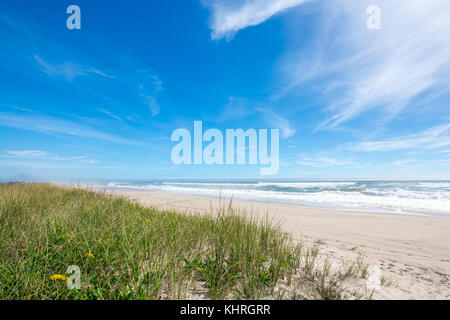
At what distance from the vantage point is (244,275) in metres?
2.21

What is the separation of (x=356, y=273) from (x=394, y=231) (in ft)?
17.1

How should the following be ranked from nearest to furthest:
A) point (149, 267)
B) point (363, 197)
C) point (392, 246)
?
point (149, 267)
point (392, 246)
point (363, 197)

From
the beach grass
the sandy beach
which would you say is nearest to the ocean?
the beach grass

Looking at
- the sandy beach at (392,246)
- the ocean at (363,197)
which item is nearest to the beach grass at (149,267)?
the sandy beach at (392,246)

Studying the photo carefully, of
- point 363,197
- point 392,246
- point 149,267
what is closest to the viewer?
point 149,267

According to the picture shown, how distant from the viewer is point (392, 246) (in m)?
4.87

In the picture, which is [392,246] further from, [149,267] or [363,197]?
[363,197]

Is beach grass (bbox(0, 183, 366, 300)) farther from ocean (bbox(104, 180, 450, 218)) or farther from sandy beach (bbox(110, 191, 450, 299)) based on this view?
ocean (bbox(104, 180, 450, 218))

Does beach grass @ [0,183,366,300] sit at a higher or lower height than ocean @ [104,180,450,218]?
higher

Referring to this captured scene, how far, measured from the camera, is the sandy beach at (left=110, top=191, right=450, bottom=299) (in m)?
2.64

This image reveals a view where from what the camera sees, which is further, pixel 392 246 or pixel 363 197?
pixel 363 197

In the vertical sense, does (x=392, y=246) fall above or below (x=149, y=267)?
below

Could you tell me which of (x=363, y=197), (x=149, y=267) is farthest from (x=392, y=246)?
(x=363, y=197)
